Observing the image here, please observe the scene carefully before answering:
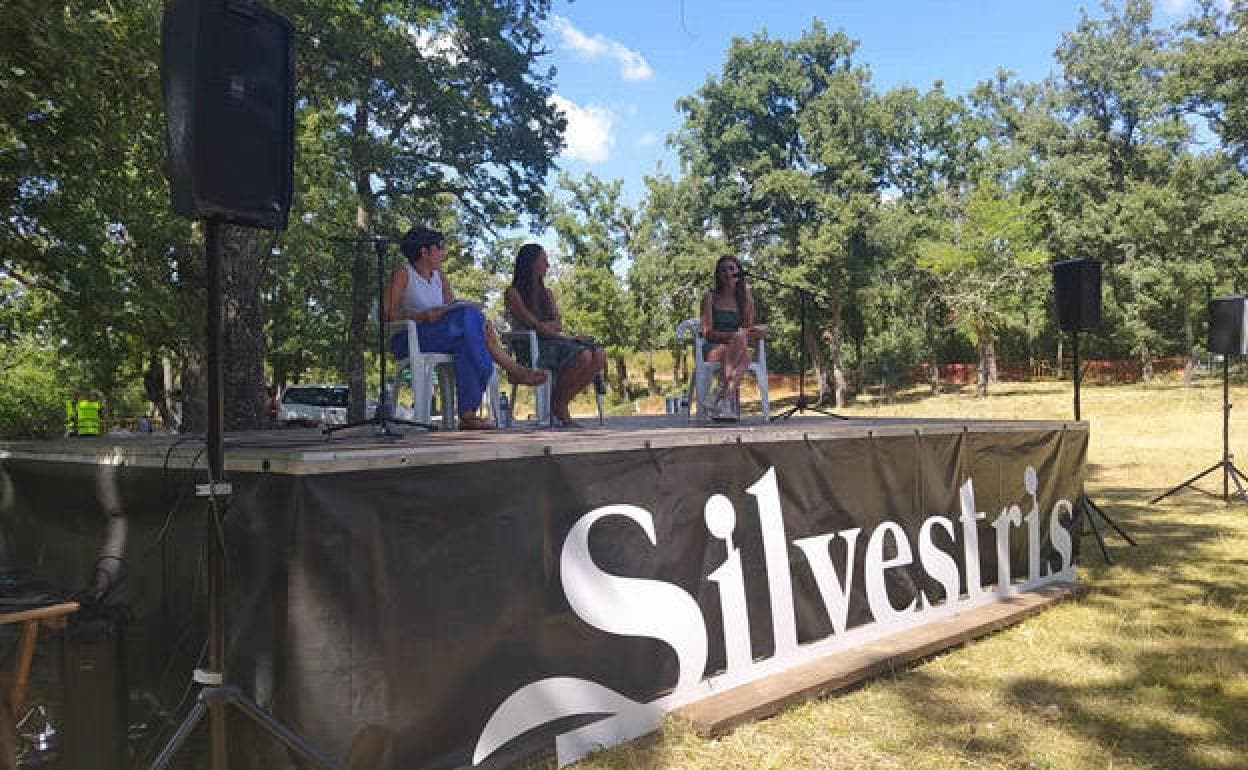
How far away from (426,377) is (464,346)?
0.84 ft

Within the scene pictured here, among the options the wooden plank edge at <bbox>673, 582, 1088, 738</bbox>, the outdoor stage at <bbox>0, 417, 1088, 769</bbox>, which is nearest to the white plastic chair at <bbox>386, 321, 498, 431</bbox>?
the outdoor stage at <bbox>0, 417, 1088, 769</bbox>

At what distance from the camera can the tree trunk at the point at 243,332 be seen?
20.5 ft

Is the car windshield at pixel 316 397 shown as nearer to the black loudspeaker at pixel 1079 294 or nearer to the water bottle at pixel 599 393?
the water bottle at pixel 599 393

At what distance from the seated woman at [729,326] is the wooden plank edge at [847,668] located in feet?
6.06

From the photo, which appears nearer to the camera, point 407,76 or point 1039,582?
point 1039,582

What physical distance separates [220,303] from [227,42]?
69 cm

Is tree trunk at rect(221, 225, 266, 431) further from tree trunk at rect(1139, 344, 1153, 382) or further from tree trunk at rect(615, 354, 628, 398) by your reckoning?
tree trunk at rect(1139, 344, 1153, 382)

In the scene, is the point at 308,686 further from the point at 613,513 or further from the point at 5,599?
the point at 613,513

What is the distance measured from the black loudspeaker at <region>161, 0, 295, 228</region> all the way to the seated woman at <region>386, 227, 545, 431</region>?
6.52 ft

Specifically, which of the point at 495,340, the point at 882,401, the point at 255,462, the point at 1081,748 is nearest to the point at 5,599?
the point at 255,462

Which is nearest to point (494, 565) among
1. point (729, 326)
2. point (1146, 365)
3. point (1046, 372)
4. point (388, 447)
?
point (388, 447)

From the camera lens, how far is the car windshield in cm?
2066

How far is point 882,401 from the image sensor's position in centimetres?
3030

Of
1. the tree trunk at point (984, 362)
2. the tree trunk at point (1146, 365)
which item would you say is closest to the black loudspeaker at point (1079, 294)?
the tree trunk at point (984, 362)
